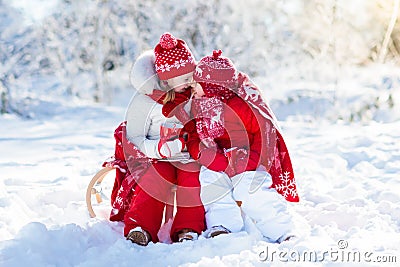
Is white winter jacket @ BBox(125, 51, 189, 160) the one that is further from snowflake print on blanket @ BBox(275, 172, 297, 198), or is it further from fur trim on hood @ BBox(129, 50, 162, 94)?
snowflake print on blanket @ BBox(275, 172, 297, 198)

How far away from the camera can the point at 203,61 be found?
9.44ft

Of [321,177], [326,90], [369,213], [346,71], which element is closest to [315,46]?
[346,71]

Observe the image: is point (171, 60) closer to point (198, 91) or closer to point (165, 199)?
point (198, 91)

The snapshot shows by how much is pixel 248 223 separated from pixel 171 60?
0.98 metres

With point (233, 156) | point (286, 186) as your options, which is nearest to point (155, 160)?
point (233, 156)

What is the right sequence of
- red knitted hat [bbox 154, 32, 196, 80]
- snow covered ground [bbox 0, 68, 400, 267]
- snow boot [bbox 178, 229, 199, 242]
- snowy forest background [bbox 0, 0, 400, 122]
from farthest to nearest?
snowy forest background [bbox 0, 0, 400, 122], red knitted hat [bbox 154, 32, 196, 80], snow boot [bbox 178, 229, 199, 242], snow covered ground [bbox 0, 68, 400, 267]

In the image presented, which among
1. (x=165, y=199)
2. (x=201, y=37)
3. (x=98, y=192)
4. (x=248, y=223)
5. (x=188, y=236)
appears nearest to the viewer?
(x=188, y=236)

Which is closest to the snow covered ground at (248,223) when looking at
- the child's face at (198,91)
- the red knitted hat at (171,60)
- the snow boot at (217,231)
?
the snow boot at (217,231)

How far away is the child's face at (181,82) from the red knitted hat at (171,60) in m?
0.03

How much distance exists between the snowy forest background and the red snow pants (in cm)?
1080

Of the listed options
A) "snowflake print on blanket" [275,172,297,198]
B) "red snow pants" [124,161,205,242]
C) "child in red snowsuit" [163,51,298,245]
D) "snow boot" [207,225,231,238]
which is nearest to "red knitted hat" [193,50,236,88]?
"child in red snowsuit" [163,51,298,245]

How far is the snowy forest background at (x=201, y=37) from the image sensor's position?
46.3ft

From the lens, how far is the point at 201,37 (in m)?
15.4

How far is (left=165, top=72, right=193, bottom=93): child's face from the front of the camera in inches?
113
